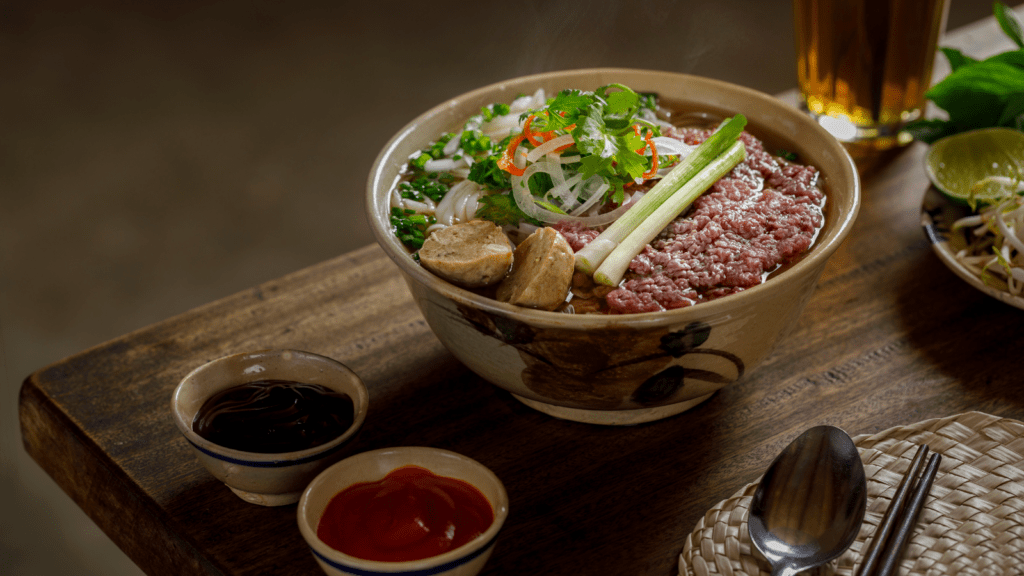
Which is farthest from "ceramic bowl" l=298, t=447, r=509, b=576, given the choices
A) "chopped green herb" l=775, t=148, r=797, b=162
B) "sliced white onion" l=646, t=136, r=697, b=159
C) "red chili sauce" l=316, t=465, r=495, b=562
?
"chopped green herb" l=775, t=148, r=797, b=162

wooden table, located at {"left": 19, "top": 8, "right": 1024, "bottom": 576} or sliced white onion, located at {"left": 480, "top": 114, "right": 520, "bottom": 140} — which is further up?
sliced white onion, located at {"left": 480, "top": 114, "right": 520, "bottom": 140}

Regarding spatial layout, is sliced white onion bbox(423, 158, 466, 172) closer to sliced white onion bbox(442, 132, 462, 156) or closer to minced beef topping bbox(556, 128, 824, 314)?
sliced white onion bbox(442, 132, 462, 156)

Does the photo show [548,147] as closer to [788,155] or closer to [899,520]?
[788,155]

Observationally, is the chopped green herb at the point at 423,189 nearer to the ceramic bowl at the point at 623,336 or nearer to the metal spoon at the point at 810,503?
the ceramic bowl at the point at 623,336

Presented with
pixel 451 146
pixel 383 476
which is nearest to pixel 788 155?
pixel 451 146

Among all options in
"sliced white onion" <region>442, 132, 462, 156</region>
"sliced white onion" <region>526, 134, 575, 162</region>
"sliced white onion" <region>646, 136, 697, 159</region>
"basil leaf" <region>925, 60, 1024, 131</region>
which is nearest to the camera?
"sliced white onion" <region>526, 134, 575, 162</region>

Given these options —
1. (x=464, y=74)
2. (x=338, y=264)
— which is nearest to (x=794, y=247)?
(x=338, y=264)
